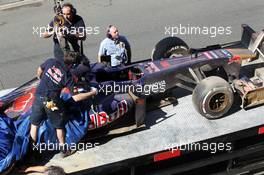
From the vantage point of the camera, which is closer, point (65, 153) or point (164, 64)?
point (65, 153)

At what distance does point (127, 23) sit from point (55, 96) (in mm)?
5672

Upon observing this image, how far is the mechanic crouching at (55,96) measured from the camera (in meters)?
5.38

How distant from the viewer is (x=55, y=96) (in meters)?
5.39

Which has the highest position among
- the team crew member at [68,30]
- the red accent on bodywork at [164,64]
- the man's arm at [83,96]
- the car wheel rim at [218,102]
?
the team crew member at [68,30]

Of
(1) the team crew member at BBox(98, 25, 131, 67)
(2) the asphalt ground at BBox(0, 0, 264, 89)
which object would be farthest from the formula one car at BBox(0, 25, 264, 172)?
(2) the asphalt ground at BBox(0, 0, 264, 89)

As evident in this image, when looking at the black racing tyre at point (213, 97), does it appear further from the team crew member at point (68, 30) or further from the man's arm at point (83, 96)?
the team crew member at point (68, 30)

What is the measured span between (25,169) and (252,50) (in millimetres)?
3684

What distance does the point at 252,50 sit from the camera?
279 inches

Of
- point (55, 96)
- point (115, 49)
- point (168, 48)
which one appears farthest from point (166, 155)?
point (115, 49)

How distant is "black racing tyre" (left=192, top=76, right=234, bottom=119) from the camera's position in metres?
6.02

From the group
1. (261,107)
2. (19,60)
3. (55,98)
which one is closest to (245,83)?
(261,107)

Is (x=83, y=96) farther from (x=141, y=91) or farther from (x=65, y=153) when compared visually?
(x=141, y=91)

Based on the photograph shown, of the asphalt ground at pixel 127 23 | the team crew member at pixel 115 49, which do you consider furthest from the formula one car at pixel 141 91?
the asphalt ground at pixel 127 23

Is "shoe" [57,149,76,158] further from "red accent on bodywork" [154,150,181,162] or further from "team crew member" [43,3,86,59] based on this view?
"team crew member" [43,3,86,59]
